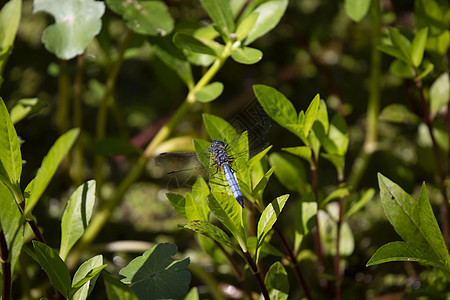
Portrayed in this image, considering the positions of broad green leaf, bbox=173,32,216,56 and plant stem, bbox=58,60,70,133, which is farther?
plant stem, bbox=58,60,70,133

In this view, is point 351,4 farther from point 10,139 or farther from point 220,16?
point 10,139

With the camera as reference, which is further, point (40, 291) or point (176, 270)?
point (40, 291)

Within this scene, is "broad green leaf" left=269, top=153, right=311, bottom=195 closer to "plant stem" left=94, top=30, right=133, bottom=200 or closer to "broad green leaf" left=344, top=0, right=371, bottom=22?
"broad green leaf" left=344, top=0, right=371, bottom=22

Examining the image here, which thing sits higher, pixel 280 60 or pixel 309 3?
pixel 309 3

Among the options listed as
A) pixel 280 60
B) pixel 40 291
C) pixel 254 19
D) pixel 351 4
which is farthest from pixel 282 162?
pixel 280 60

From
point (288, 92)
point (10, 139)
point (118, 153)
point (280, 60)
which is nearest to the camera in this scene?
point (10, 139)

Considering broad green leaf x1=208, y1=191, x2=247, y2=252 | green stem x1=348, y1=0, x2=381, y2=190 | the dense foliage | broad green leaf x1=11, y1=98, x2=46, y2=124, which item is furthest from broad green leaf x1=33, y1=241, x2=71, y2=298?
green stem x1=348, y1=0, x2=381, y2=190

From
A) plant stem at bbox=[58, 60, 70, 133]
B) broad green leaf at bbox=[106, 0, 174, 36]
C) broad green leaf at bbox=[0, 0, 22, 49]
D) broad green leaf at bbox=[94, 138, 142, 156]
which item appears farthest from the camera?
plant stem at bbox=[58, 60, 70, 133]
